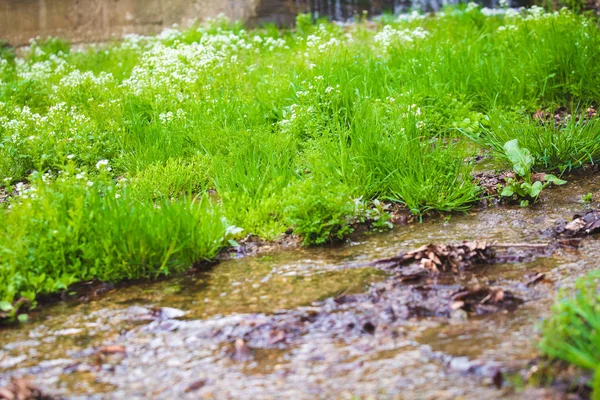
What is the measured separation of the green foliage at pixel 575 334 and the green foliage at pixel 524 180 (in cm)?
212

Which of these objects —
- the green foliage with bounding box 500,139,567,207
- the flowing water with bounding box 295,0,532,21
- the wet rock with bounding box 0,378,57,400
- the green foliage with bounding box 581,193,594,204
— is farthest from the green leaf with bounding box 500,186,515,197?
the flowing water with bounding box 295,0,532,21

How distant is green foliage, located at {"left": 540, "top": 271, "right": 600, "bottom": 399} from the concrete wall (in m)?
9.83

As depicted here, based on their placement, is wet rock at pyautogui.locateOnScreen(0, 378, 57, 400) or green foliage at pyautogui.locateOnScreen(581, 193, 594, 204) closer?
wet rock at pyautogui.locateOnScreen(0, 378, 57, 400)

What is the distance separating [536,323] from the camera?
9.55ft

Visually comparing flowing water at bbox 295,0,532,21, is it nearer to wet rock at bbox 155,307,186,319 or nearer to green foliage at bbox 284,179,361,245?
green foliage at bbox 284,179,361,245

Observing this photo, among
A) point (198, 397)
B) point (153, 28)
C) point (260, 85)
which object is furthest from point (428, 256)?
point (153, 28)

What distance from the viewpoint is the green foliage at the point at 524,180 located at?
187 inches

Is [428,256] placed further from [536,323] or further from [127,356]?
[127,356]

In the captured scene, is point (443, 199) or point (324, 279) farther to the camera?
point (443, 199)

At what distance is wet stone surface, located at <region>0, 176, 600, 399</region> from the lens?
2.63 m

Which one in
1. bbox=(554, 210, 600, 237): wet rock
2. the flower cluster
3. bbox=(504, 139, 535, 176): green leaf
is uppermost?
the flower cluster

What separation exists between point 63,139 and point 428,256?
366cm

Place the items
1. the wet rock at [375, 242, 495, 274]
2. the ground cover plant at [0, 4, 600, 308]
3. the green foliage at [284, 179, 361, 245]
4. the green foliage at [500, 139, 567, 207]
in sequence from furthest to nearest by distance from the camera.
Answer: the green foliage at [500, 139, 567, 207]
the green foliage at [284, 179, 361, 245]
the ground cover plant at [0, 4, 600, 308]
the wet rock at [375, 242, 495, 274]

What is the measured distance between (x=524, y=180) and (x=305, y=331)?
2.61 metres
